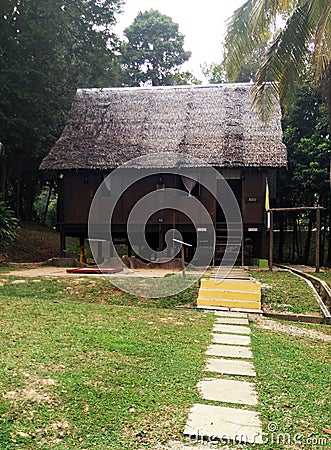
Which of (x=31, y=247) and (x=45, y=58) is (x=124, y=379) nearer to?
(x=45, y=58)

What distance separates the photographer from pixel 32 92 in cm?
1395

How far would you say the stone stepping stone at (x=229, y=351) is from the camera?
4250mm

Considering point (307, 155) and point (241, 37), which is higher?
point (241, 37)

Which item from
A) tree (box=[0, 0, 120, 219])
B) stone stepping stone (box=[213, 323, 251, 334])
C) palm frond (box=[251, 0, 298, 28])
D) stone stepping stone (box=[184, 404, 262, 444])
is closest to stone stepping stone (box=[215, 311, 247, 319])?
stone stepping stone (box=[213, 323, 251, 334])

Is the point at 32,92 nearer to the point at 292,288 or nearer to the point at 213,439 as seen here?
the point at 292,288

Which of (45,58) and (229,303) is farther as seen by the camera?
(45,58)

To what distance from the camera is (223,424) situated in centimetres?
274

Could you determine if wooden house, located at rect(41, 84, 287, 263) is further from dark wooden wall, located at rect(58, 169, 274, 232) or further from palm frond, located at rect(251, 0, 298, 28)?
palm frond, located at rect(251, 0, 298, 28)

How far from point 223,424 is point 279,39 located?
6.52m

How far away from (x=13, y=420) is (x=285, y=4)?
673cm

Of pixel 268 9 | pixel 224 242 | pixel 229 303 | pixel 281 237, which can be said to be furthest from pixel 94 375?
pixel 281 237

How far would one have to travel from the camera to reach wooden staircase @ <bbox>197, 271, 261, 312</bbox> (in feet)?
23.0

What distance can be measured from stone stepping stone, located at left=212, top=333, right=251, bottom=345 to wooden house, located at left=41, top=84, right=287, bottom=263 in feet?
24.4

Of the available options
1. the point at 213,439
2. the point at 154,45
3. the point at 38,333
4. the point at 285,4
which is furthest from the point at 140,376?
the point at 154,45
